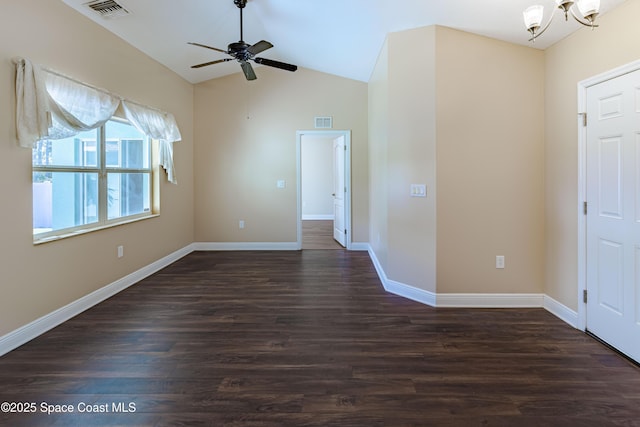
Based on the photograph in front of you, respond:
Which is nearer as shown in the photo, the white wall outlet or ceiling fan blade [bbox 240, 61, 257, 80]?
the white wall outlet

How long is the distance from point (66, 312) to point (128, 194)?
1647 mm

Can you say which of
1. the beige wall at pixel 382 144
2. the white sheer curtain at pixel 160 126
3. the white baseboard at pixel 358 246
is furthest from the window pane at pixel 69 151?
the white baseboard at pixel 358 246

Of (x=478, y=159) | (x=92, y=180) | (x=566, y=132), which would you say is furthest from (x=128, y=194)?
(x=566, y=132)

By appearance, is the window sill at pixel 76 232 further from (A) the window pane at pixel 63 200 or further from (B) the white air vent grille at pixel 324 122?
(B) the white air vent grille at pixel 324 122

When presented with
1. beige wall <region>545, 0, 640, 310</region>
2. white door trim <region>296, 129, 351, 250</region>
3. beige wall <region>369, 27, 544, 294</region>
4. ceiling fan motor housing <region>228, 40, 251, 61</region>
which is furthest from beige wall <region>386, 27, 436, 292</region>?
white door trim <region>296, 129, 351, 250</region>

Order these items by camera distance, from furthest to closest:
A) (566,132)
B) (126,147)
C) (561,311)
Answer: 1. (126,147)
2. (561,311)
3. (566,132)

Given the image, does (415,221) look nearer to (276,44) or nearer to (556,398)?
(556,398)

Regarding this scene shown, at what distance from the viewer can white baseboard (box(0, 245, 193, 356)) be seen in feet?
8.29

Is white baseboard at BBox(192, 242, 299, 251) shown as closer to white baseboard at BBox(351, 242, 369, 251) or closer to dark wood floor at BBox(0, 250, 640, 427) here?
white baseboard at BBox(351, 242, 369, 251)

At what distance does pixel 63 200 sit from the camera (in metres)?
3.19

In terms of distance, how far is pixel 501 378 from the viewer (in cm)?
216

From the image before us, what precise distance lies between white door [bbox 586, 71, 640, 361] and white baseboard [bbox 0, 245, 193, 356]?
14.1ft

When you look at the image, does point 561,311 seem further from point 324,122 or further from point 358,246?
point 324,122

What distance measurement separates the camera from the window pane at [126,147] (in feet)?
12.7
